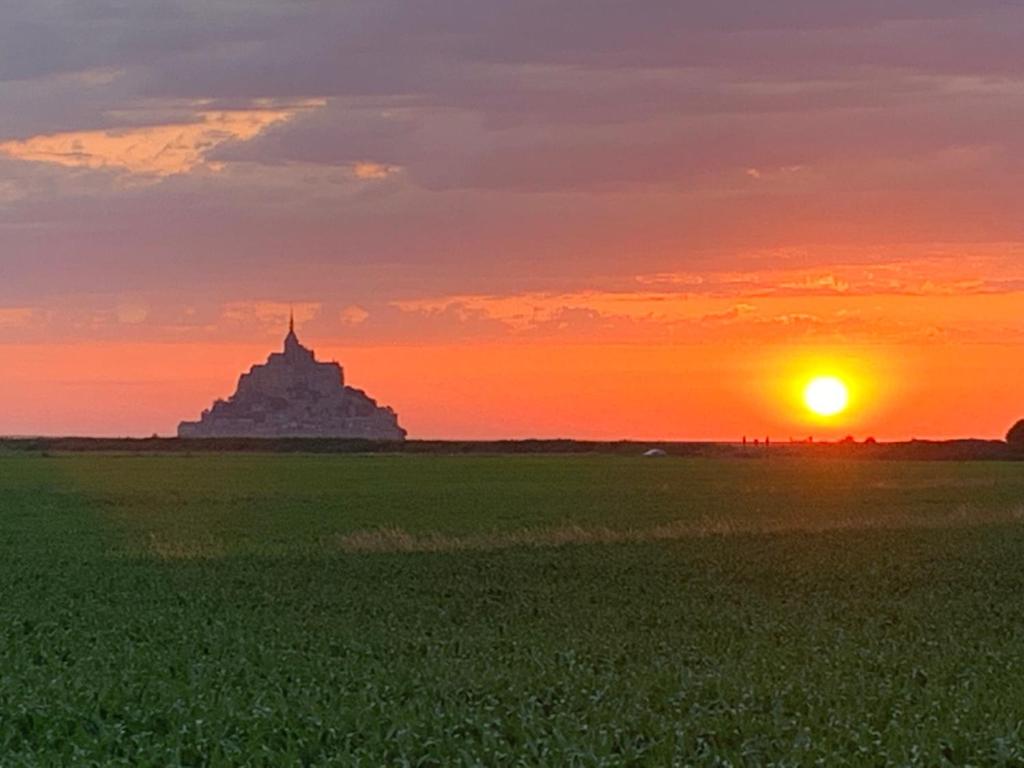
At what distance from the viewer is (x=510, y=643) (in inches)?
798

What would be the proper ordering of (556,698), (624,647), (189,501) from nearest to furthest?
(556,698) < (624,647) < (189,501)

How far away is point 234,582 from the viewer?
94.2 ft

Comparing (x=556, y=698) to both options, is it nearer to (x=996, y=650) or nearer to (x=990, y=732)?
(x=990, y=732)

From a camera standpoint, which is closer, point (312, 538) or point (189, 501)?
point (312, 538)

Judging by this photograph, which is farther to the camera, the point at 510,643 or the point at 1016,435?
the point at 1016,435

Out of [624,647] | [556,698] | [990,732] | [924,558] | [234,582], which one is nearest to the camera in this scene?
[990,732]

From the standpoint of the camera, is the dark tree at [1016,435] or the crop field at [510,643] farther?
the dark tree at [1016,435]

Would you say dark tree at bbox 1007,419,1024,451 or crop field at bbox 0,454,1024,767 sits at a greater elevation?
dark tree at bbox 1007,419,1024,451

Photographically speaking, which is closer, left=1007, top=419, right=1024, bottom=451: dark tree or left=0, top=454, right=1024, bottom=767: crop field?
left=0, top=454, right=1024, bottom=767: crop field

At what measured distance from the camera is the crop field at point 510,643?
535 inches

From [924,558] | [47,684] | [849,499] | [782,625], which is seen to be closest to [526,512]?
[849,499]

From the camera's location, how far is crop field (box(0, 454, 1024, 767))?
13602 millimetres

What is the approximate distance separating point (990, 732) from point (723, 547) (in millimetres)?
22335

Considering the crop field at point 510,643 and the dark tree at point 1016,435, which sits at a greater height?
the dark tree at point 1016,435
